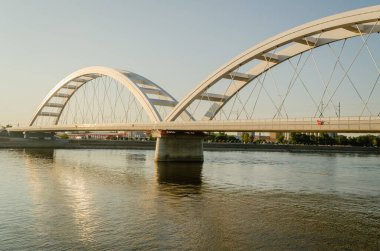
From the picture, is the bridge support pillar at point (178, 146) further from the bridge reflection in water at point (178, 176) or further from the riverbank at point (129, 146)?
the riverbank at point (129, 146)

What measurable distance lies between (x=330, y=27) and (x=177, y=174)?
17.2 metres

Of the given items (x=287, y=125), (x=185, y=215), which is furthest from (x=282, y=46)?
(x=185, y=215)

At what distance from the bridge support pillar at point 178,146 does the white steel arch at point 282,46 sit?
376cm

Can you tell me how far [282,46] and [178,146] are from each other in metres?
19.9

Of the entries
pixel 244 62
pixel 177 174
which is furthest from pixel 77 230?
pixel 244 62

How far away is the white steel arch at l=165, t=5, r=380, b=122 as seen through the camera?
25281mm

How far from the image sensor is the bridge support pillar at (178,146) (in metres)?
45.8

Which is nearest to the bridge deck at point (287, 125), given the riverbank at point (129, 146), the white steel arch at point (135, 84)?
the white steel arch at point (135, 84)

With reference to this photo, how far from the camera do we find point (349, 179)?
34.2 metres

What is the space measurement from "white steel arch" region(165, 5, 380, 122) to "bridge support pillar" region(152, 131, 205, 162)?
12.3 feet

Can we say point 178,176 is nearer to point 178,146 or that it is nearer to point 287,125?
point 287,125

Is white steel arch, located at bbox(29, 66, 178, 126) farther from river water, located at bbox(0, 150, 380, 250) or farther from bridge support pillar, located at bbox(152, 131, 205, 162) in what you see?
river water, located at bbox(0, 150, 380, 250)

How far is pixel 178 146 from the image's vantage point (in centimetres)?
4662

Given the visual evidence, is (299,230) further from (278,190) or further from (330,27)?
(330,27)
